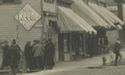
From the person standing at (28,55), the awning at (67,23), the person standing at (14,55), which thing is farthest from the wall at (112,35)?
the person standing at (14,55)

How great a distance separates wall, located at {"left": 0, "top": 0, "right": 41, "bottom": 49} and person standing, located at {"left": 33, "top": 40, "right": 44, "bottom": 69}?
325 centimetres

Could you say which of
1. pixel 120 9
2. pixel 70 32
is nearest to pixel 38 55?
pixel 70 32

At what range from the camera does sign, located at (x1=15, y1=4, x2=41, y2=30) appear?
965 inches

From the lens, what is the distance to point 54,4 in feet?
120

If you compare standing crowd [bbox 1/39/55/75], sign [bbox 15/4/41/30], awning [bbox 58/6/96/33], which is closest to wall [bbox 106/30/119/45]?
awning [bbox 58/6/96/33]

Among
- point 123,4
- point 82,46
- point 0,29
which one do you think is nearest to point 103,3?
point 123,4

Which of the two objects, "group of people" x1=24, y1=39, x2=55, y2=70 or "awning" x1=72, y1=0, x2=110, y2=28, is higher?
"awning" x1=72, y1=0, x2=110, y2=28

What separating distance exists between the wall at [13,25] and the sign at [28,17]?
309 inches

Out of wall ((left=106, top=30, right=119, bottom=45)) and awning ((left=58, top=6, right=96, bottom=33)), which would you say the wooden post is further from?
awning ((left=58, top=6, right=96, bottom=33))

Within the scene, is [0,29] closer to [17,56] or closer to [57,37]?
[57,37]

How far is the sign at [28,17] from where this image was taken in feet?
80.4

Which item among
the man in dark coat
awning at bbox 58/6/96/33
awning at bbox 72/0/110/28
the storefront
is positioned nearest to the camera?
the man in dark coat

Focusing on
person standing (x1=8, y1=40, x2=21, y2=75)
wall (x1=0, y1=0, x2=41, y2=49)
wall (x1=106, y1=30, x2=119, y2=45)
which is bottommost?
wall (x1=106, y1=30, x2=119, y2=45)

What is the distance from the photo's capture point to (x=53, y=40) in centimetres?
3653
